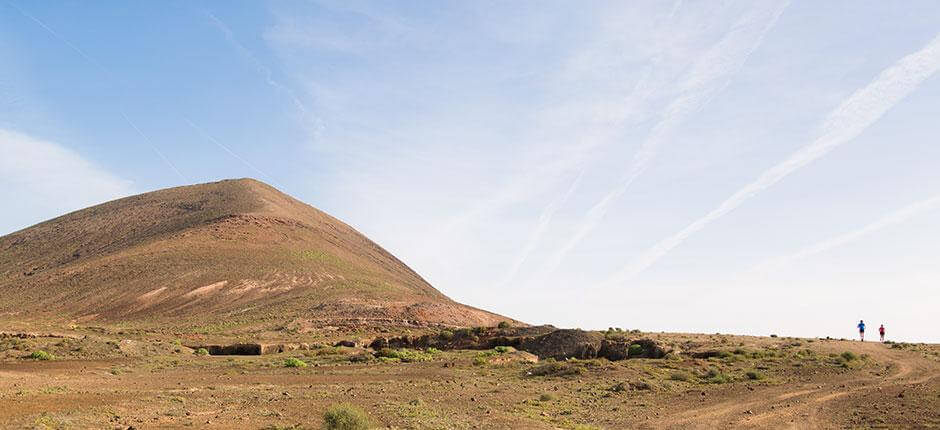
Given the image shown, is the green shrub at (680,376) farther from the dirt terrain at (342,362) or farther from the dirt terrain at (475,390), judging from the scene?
the dirt terrain at (342,362)

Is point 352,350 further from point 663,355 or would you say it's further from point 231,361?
point 663,355

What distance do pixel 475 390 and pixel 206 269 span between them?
64460mm

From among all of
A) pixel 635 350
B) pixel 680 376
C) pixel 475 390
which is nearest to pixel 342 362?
pixel 475 390

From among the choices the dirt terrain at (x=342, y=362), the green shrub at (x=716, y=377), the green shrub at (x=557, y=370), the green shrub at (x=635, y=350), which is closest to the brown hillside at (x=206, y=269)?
the dirt terrain at (x=342, y=362)

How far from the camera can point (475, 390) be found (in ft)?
83.4

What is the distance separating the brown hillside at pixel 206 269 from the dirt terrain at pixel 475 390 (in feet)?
103

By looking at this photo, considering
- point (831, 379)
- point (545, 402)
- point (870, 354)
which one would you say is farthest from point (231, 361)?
point (870, 354)

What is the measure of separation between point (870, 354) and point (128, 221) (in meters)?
110

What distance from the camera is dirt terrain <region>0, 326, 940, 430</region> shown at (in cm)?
1884

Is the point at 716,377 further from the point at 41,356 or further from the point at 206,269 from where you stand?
→ the point at 206,269

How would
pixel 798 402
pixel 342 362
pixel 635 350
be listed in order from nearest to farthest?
1. pixel 798 402
2. pixel 342 362
3. pixel 635 350

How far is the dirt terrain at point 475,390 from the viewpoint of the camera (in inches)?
742

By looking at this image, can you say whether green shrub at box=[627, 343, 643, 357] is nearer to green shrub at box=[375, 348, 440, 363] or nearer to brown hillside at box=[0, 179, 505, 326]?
green shrub at box=[375, 348, 440, 363]

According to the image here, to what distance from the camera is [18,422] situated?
16156 millimetres
